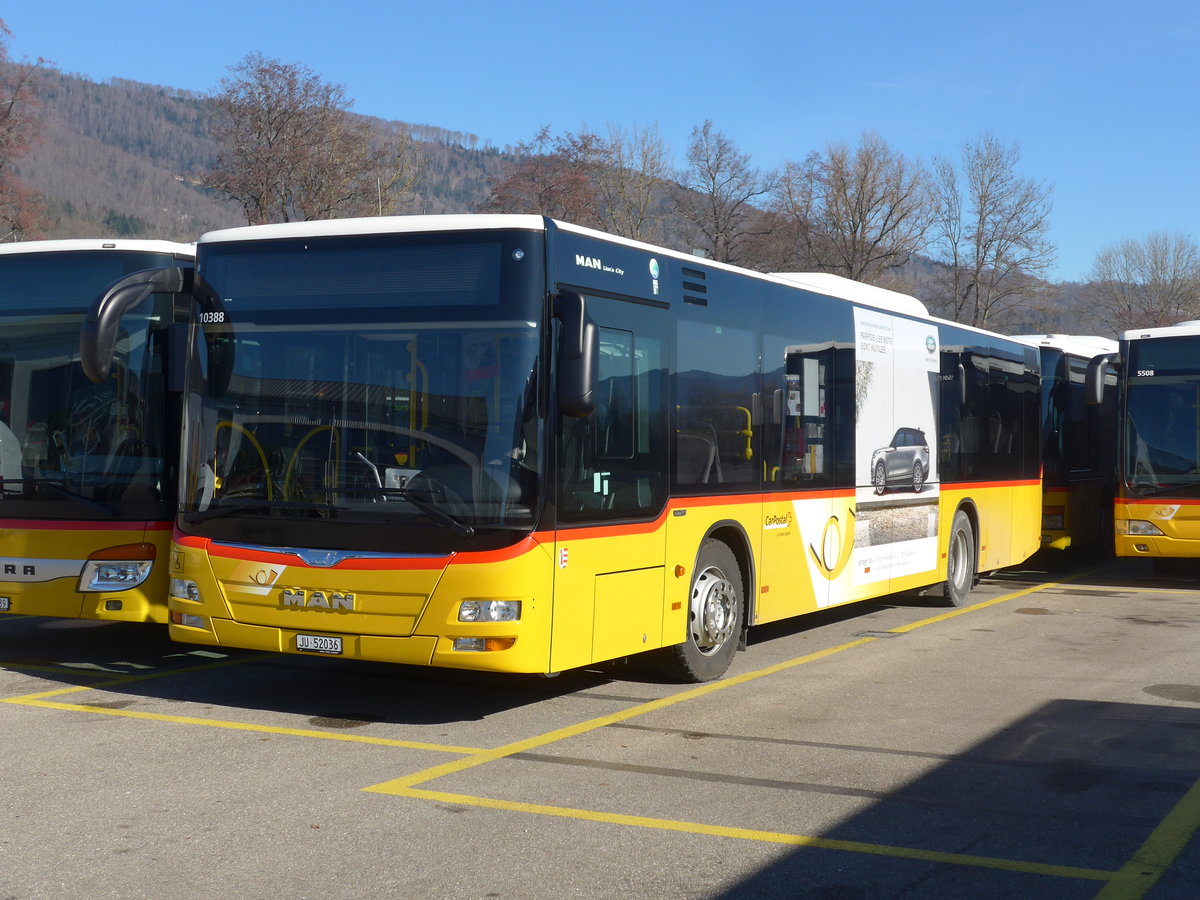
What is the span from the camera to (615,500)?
8.56 m

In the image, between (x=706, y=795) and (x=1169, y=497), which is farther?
(x=1169, y=497)

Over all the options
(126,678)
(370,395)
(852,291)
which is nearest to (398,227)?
(370,395)

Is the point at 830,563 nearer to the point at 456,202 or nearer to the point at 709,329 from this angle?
the point at 709,329

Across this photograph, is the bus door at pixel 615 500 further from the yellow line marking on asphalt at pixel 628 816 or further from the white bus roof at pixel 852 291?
the white bus roof at pixel 852 291

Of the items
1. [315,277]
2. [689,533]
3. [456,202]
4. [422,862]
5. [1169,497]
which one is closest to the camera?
[422,862]

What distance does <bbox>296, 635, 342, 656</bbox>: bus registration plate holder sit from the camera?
8.06 m

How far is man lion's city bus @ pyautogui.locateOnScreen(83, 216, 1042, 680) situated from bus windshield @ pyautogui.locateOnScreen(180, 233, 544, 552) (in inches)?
0.5

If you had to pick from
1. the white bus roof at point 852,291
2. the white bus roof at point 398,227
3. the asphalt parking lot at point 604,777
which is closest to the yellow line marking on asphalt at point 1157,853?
the asphalt parking lot at point 604,777

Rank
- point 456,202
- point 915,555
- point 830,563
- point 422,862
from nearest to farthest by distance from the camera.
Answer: point 422,862 → point 830,563 → point 915,555 → point 456,202

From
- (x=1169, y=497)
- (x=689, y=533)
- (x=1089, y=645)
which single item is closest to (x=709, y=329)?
(x=689, y=533)

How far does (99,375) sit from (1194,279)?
78036mm

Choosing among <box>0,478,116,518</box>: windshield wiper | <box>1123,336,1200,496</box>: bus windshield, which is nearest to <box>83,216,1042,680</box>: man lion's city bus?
<box>0,478,116,518</box>: windshield wiper

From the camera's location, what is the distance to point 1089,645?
39.7 ft

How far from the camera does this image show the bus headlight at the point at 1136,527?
1702cm
